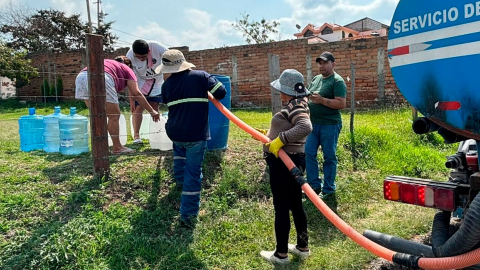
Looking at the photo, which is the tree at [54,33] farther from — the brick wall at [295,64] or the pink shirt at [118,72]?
the pink shirt at [118,72]

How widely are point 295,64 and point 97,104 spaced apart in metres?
11.3

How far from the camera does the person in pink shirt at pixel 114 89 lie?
5.32m

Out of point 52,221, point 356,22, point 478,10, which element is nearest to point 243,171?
point 52,221

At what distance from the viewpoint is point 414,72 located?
248cm

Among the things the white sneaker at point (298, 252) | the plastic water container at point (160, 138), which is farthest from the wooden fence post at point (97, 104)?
the white sneaker at point (298, 252)

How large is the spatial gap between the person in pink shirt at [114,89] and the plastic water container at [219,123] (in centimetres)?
79

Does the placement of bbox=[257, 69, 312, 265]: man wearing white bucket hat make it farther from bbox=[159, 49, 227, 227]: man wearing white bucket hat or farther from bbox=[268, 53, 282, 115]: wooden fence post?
bbox=[268, 53, 282, 115]: wooden fence post

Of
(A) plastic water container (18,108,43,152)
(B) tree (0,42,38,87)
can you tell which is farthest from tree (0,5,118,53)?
(A) plastic water container (18,108,43,152)

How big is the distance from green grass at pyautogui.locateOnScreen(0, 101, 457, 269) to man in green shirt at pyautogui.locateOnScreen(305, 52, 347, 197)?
39 cm

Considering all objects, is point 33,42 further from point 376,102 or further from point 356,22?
point 356,22

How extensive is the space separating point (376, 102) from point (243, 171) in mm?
8852

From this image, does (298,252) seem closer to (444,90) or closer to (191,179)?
(191,179)

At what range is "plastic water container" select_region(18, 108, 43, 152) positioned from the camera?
632 cm

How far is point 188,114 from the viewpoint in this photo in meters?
3.91
